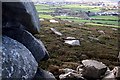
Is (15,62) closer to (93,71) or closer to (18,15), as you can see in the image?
(18,15)

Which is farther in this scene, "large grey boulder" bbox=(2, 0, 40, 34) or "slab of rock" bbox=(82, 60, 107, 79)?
"slab of rock" bbox=(82, 60, 107, 79)

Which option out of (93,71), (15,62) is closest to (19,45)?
(15,62)

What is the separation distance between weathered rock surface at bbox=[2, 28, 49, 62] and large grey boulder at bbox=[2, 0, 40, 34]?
12.9 inches

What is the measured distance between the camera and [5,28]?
51.8 feet

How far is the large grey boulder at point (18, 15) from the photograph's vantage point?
14797 millimetres

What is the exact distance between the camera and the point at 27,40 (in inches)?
650

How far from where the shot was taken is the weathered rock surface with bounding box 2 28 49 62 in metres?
16.0

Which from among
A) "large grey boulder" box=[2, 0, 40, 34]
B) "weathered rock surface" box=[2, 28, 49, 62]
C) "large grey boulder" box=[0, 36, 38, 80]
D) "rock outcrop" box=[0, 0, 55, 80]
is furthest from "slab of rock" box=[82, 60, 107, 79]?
"large grey boulder" box=[0, 36, 38, 80]

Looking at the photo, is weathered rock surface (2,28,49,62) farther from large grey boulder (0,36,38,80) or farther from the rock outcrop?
large grey boulder (0,36,38,80)

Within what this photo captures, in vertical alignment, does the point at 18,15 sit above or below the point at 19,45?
above

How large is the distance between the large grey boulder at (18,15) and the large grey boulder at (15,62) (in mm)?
1313

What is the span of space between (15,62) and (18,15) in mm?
3143

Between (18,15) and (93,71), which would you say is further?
(93,71)

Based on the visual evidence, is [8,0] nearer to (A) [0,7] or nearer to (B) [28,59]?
(A) [0,7]
